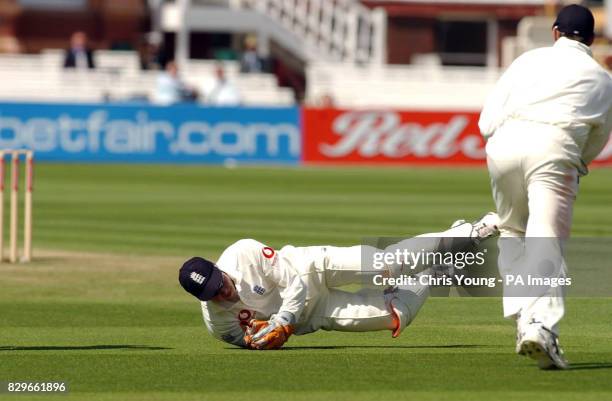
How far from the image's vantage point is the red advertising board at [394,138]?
33.0 m

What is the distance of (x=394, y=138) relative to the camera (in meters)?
33.4

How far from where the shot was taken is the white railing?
148ft

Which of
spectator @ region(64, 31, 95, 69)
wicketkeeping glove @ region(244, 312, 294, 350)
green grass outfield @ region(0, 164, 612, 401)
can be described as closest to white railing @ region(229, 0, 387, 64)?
spectator @ region(64, 31, 95, 69)

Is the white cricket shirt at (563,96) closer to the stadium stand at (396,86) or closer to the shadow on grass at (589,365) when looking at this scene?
the shadow on grass at (589,365)

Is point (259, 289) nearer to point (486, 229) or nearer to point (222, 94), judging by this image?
point (486, 229)

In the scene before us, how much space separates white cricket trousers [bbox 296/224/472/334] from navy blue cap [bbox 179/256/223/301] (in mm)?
566

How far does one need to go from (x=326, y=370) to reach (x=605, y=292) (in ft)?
13.6

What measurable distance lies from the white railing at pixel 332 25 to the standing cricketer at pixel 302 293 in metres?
35.3

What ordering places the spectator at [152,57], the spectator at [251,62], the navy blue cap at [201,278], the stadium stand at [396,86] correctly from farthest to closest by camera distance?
the stadium stand at [396,86] → the spectator at [251,62] → the spectator at [152,57] → the navy blue cap at [201,278]

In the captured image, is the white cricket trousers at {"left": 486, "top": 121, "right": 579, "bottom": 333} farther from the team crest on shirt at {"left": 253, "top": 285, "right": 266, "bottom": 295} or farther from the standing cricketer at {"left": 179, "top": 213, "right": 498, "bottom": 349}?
the team crest on shirt at {"left": 253, "top": 285, "right": 266, "bottom": 295}

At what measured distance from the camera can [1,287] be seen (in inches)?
517

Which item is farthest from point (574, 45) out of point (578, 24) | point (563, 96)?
point (563, 96)

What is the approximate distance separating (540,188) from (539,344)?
0.84 meters

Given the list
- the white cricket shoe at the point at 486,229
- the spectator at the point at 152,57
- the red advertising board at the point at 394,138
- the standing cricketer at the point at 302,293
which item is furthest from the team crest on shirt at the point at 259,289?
the spectator at the point at 152,57
